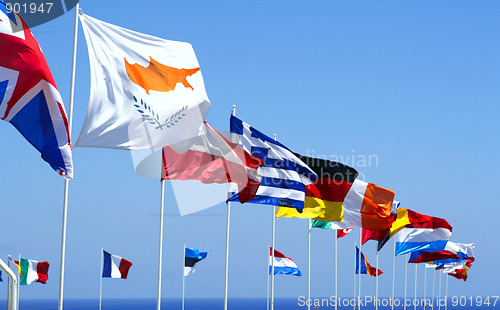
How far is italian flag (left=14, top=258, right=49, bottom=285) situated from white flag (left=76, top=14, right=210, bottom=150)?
1219 inches

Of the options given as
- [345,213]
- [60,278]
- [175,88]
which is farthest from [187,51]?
[345,213]

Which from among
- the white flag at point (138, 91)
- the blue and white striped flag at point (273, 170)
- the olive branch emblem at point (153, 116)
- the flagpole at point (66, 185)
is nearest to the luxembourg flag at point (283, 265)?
the blue and white striped flag at point (273, 170)

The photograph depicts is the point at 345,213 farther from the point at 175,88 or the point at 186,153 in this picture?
the point at 175,88

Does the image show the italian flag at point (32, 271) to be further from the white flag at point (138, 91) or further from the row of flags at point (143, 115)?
the white flag at point (138, 91)

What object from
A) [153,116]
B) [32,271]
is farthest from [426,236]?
[153,116]

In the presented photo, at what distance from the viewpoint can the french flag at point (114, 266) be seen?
43.6 meters

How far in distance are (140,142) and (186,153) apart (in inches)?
Answer: 153

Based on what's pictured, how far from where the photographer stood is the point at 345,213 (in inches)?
1042

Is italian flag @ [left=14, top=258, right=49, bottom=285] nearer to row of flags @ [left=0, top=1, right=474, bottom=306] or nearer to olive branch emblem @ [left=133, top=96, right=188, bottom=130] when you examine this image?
row of flags @ [left=0, top=1, right=474, bottom=306]

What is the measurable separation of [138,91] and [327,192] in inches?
519

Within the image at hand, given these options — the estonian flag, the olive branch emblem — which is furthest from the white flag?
the estonian flag

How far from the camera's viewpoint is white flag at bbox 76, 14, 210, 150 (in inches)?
513

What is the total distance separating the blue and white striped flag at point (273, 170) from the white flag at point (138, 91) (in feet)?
16.9

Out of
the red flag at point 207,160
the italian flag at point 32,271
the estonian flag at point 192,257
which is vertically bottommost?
the italian flag at point 32,271
